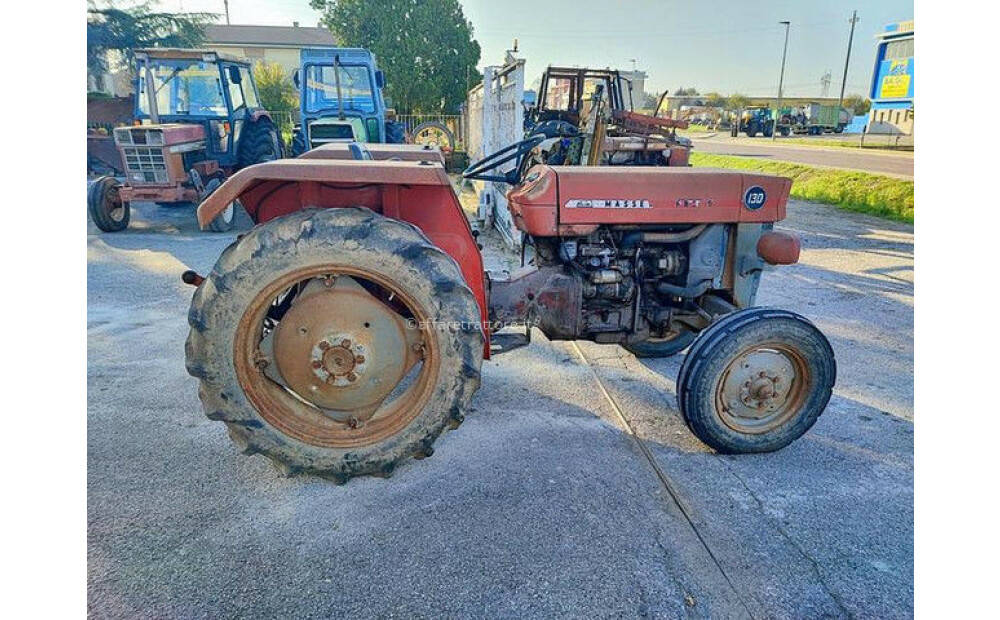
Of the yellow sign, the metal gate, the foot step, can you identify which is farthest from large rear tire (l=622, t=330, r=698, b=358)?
the yellow sign

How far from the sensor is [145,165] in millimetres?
8758

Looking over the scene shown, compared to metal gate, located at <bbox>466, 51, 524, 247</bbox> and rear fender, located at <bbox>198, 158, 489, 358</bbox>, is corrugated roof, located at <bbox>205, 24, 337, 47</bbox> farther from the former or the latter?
rear fender, located at <bbox>198, 158, 489, 358</bbox>

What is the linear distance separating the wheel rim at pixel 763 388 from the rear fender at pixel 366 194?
4.01 feet

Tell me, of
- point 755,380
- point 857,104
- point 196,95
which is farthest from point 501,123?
point 857,104

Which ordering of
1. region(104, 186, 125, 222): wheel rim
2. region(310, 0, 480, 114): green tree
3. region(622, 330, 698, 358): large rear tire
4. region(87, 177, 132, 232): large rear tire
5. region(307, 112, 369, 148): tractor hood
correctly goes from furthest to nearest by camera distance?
region(310, 0, 480, 114): green tree
region(307, 112, 369, 148): tractor hood
region(104, 186, 125, 222): wheel rim
region(87, 177, 132, 232): large rear tire
region(622, 330, 698, 358): large rear tire

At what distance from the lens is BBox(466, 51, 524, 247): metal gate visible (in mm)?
7285

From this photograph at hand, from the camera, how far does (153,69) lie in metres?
9.34

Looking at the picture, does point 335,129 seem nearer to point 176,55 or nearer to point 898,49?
point 176,55

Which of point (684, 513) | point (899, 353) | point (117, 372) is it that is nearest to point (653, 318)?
point (684, 513)

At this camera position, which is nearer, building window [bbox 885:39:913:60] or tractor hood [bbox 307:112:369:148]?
tractor hood [bbox 307:112:369:148]

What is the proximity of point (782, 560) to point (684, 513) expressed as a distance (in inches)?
15.5

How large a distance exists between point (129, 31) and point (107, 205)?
13891mm

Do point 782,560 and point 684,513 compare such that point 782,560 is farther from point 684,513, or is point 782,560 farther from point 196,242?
point 196,242

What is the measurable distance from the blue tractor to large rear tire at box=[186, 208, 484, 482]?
862cm
